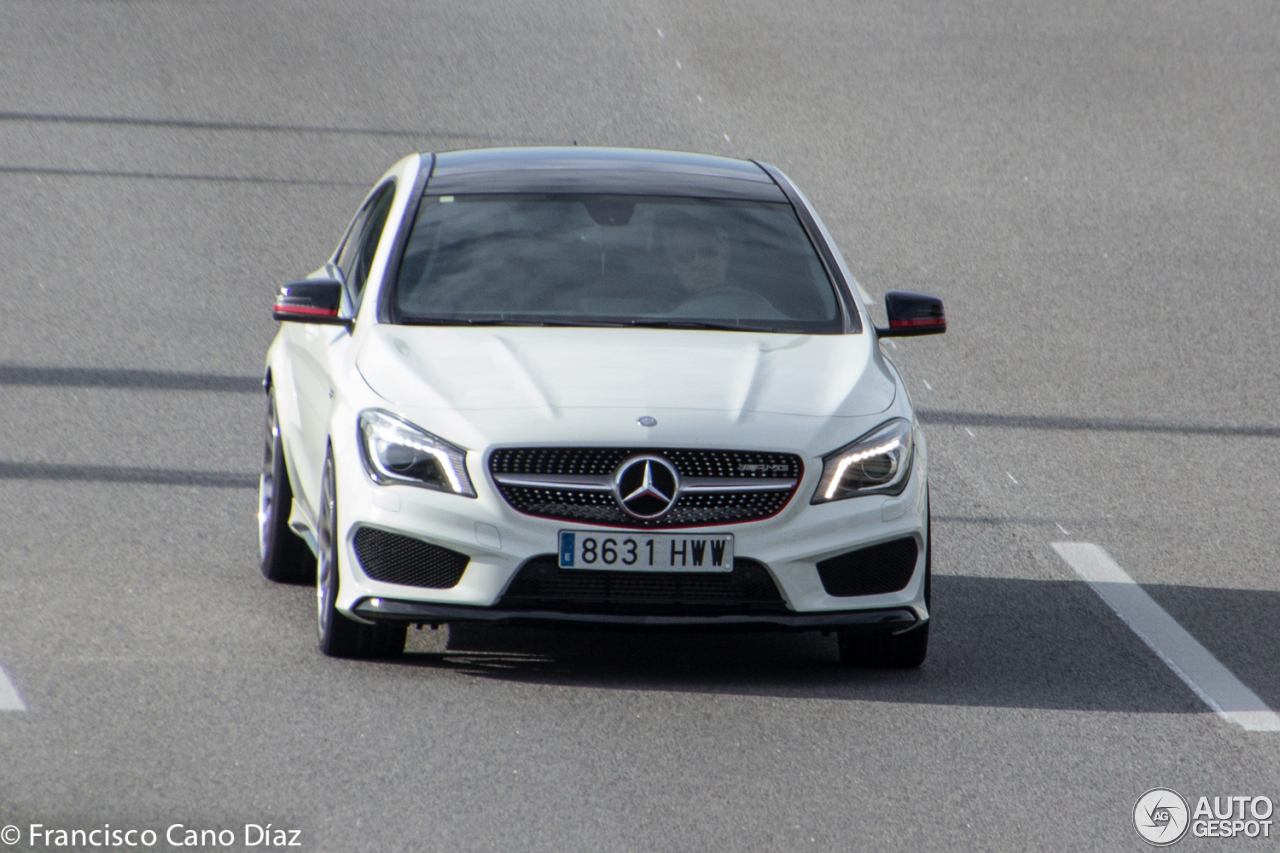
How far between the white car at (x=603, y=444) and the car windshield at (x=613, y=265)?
1cm

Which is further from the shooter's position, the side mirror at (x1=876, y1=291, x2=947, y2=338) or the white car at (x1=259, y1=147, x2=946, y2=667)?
the side mirror at (x1=876, y1=291, x2=947, y2=338)

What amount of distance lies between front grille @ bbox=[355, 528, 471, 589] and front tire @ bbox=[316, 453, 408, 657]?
0.79 feet

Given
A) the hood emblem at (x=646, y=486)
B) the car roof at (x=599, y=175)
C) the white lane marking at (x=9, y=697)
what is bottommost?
the white lane marking at (x=9, y=697)

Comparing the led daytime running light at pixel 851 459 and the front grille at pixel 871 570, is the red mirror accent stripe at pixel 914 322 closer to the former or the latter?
the led daytime running light at pixel 851 459

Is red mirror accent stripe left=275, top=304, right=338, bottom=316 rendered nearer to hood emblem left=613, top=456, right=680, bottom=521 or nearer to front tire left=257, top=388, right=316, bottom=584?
front tire left=257, top=388, right=316, bottom=584

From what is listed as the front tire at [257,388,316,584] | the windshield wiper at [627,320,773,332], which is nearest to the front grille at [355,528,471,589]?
the windshield wiper at [627,320,773,332]

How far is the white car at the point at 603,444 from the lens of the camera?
239 inches

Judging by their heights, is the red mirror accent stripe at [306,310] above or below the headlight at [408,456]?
above

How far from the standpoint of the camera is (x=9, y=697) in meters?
6.04

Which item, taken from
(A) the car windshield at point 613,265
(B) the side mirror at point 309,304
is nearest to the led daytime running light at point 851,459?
(A) the car windshield at point 613,265

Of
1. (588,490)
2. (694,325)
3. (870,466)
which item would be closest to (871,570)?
(870,466)

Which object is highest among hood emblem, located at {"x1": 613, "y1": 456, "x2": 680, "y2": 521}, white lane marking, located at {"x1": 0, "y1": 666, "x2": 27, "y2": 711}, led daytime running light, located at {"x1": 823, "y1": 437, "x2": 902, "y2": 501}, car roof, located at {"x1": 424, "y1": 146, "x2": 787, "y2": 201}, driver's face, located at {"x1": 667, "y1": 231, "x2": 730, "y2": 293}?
car roof, located at {"x1": 424, "y1": 146, "x2": 787, "y2": 201}

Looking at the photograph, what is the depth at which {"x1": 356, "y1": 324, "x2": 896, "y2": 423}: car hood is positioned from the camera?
6258mm

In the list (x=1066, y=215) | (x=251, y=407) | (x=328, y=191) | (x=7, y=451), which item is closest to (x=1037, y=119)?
(x=1066, y=215)
